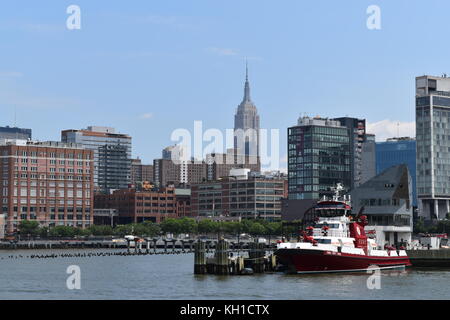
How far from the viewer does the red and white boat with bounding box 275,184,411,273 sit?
10388cm

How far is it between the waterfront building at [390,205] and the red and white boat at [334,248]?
35503mm

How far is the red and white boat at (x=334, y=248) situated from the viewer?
104 metres

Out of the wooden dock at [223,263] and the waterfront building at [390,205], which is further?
the waterfront building at [390,205]

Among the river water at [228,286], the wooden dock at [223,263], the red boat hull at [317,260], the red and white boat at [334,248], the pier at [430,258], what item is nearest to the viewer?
the river water at [228,286]

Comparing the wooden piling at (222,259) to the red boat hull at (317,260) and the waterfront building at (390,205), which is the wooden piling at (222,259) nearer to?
the red boat hull at (317,260)

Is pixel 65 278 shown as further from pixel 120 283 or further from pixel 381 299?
pixel 381 299

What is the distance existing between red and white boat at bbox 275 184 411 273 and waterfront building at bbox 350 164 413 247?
35.5 m

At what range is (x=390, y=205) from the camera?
15362cm

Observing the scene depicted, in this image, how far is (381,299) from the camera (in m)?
80.4
